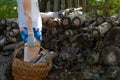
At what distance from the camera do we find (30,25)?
4008 millimetres

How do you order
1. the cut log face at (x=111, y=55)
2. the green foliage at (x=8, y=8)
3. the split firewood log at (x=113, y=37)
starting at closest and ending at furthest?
the cut log face at (x=111, y=55), the split firewood log at (x=113, y=37), the green foliage at (x=8, y=8)

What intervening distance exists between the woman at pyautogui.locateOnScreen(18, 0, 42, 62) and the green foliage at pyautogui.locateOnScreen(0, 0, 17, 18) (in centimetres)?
311

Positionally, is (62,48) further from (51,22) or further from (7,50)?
(7,50)

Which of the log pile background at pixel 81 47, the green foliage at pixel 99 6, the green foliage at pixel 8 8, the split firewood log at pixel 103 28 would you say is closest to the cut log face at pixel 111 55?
the log pile background at pixel 81 47

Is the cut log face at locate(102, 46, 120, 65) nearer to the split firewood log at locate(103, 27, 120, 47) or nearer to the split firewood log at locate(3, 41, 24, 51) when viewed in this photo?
the split firewood log at locate(103, 27, 120, 47)

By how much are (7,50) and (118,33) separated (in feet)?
5.95

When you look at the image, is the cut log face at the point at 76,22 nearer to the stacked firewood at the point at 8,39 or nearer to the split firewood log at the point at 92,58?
the split firewood log at the point at 92,58

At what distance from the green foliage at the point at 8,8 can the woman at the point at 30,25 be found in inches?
122

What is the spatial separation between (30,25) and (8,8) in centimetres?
398

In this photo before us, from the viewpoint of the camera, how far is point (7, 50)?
18.8 ft

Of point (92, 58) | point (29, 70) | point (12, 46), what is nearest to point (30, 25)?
point (29, 70)

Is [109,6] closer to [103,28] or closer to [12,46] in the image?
[103,28]

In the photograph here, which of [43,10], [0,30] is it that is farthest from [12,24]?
[43,10]

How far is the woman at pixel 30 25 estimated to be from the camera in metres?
3.97
